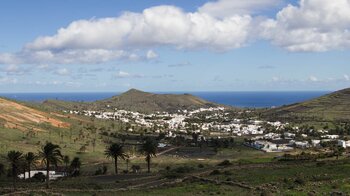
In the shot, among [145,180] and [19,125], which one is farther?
[19,125]

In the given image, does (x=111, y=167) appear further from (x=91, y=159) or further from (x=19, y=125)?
(x=19, y=125)

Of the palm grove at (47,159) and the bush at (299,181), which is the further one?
the palm grove at (47,159)

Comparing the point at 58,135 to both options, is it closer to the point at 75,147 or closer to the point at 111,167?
the point at 75,147

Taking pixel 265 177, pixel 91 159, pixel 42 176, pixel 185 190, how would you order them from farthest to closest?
pixel 91 159, pixel 42 176, pixel 265 177, pixel 185 190

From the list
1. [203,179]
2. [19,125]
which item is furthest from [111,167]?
[19,125]

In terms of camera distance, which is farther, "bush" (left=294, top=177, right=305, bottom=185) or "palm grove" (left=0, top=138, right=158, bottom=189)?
"palm grove" (left=0, top=138, right=158, bottom=189)

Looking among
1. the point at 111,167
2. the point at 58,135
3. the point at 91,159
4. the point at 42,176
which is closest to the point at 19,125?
the point at 58,135

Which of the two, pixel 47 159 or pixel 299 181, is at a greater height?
pixel 47 159

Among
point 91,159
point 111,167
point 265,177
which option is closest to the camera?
point 265,177

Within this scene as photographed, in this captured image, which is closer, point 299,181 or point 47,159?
point 299,181
